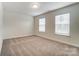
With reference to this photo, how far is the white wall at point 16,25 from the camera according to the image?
1948 mm

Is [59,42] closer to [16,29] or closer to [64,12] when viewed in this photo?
[64,12]

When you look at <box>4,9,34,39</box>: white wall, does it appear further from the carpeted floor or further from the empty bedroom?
the carpeted floor

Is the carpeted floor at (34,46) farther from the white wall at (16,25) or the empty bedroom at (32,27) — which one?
the white wall at (16,25)

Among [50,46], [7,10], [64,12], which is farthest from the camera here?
[50,46]

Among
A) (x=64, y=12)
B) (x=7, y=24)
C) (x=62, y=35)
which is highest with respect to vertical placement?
(x=64, y=12)

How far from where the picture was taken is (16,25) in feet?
6.57

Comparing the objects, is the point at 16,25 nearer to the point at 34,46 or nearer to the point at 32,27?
the point at 32,27

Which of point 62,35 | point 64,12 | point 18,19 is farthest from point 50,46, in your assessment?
point 18,19

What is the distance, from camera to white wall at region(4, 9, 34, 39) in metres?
1.95

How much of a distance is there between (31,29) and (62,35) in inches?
32.4

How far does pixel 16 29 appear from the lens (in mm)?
1987

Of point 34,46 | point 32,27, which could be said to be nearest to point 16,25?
point 32,27

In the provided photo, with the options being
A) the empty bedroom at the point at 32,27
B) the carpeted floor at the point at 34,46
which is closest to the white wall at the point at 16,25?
the empty bedroom at the point at 32,27

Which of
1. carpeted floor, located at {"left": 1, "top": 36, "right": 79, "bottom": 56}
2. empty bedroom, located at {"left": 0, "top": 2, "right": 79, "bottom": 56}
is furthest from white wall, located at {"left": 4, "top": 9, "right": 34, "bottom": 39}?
carpeted floor, located at {"left": 1, "top": 36, "right": 79, "bottom": 56}
